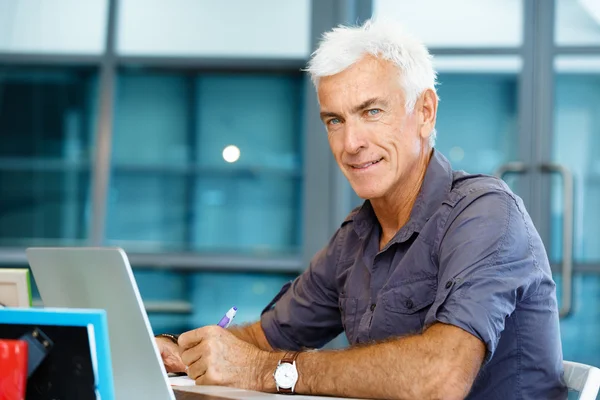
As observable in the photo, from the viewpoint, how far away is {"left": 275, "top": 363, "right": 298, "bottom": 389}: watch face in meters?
1.44

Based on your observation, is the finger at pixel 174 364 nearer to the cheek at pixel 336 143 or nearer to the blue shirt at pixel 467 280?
the blue shirt at pixel 467 280

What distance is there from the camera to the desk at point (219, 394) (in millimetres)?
1337

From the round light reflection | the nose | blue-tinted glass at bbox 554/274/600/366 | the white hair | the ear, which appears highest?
the white hair

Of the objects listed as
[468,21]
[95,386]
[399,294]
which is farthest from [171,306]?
[95,386]

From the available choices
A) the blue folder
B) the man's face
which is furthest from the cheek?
the blue folder

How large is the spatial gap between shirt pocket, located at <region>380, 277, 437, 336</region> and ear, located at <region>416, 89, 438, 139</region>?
361mm

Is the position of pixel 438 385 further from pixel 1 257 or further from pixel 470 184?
pixel 1 257

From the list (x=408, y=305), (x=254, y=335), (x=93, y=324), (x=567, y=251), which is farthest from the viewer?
(x=567, y=251)

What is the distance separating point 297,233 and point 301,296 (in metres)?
1.99

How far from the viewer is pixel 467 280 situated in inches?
55.2

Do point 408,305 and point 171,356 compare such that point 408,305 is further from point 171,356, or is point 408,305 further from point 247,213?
point 247,213

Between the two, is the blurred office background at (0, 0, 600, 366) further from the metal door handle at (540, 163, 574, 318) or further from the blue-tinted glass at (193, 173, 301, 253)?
the metal door handle at (540, 163, 574, 318)

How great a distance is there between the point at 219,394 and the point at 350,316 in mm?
505

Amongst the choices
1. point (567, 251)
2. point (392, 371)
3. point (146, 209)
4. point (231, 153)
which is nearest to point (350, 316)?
point (392, 371)
